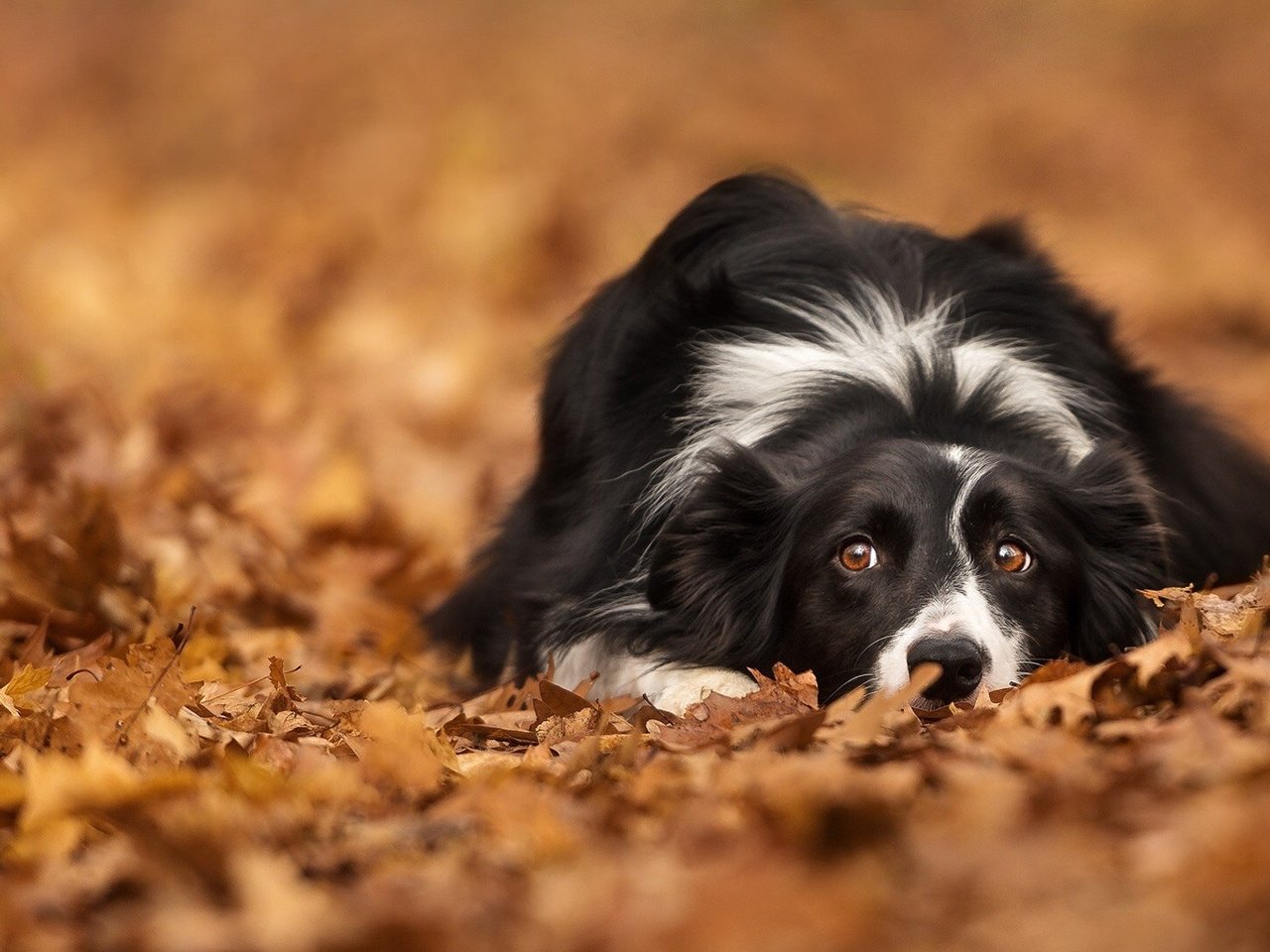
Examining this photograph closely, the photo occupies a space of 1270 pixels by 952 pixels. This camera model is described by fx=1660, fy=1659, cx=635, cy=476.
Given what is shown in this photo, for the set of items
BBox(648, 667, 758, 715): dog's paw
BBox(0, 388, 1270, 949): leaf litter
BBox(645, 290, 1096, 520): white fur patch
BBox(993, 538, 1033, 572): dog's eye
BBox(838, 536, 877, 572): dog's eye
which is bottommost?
BBox(648, 667, 758, 715): dog's paw

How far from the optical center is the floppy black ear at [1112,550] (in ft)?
13.4

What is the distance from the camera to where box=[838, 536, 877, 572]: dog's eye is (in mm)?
3805

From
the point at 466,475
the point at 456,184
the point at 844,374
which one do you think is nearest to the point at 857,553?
the point at 844,374

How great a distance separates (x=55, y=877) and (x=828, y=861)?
3.92ft

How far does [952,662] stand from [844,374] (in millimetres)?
1229

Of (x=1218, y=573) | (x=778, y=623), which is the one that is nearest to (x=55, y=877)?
(x=778, y=623)

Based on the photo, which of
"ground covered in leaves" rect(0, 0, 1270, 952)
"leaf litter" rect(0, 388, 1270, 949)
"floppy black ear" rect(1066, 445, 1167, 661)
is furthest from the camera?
"floppy black ear" rect(1066, 445, 1167, 661)

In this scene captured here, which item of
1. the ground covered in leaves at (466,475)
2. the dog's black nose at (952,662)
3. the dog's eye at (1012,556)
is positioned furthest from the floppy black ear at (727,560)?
the dog's black nose at (952,662)

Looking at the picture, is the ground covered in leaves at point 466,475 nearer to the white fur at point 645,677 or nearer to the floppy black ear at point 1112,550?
the floppy black ear at point 1112,550

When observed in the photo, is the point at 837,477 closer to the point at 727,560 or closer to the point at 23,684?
the point at 727,560

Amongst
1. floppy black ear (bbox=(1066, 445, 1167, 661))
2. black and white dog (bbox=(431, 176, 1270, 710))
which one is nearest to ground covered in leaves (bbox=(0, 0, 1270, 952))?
floppy black ear (bbox=(1066, 445, 1167, 661))

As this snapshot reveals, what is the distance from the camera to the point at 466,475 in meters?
7.45

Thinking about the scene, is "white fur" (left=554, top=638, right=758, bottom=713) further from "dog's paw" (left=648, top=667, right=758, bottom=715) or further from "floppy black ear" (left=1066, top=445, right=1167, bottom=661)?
"floppy black ear" (left=1066, top=445, right=1167, bottom=661)

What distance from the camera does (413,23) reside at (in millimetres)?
15625
